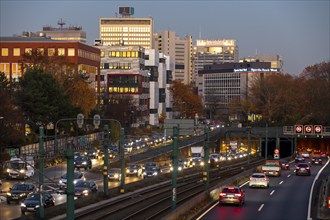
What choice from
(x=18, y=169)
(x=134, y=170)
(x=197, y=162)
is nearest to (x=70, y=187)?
(x=18, y=169)

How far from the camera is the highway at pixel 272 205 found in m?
43.0

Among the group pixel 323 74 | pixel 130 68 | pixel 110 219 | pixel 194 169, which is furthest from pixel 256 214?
pixel 323 74

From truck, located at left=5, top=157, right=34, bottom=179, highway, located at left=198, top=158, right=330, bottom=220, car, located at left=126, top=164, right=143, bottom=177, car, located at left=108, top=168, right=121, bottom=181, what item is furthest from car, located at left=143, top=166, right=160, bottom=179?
highway, located at left=198, top=158, right=330, bottom=220

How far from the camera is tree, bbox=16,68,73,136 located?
9362cm

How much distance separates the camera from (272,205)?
49000mm

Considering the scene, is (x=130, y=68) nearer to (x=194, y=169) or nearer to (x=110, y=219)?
(x=194, y=169)

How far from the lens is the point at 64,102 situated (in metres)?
101

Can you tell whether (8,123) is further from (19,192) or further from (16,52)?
(16,52)

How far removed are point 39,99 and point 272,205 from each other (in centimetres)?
5254

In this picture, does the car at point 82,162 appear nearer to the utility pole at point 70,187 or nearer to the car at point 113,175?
the car at point 113,175

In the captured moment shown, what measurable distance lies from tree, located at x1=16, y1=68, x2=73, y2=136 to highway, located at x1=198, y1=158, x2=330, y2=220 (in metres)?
38.0

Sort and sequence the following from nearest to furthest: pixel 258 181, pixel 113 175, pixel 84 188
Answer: pixel 84 188, pixel 258 181, pixel 113 175

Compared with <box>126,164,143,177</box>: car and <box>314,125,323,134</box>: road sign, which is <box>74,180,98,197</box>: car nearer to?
<box>126,164,143,177</box>: car

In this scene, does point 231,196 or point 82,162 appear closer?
point 231,196
